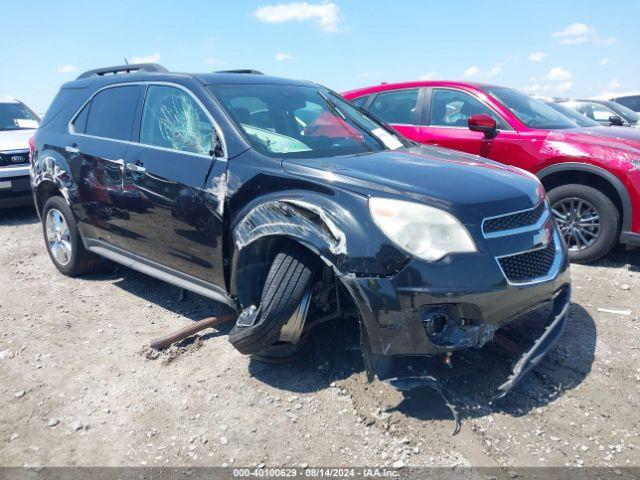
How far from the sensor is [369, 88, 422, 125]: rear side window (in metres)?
6.14

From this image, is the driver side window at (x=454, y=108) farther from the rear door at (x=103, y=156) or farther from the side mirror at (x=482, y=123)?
the rear door at (x=103, y=156)

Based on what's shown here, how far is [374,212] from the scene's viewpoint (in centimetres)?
269

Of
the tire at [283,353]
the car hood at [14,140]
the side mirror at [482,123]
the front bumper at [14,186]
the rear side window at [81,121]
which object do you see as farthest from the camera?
the car hood at [14,140]

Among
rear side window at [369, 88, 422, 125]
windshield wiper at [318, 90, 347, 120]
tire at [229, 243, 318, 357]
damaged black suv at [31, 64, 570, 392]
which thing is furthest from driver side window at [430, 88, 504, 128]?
tire at [229, 243, 318, 357]

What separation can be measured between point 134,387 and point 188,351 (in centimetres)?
48

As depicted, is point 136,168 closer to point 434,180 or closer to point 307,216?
A: point 307,216

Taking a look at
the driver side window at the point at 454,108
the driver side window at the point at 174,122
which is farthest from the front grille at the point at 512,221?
the driver side window at the point at 454,108

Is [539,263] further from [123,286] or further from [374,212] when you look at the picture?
[123,286]

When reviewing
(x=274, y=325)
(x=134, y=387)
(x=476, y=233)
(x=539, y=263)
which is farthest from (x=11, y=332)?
(x=539, y=263)

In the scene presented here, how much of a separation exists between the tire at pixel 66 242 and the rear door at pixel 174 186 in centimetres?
104

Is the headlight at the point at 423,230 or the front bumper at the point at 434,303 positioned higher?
the headlight at the point at 423,230

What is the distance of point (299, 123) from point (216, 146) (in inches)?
23.8

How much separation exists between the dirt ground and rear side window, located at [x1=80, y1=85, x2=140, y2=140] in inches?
57.8

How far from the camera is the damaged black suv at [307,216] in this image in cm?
263
